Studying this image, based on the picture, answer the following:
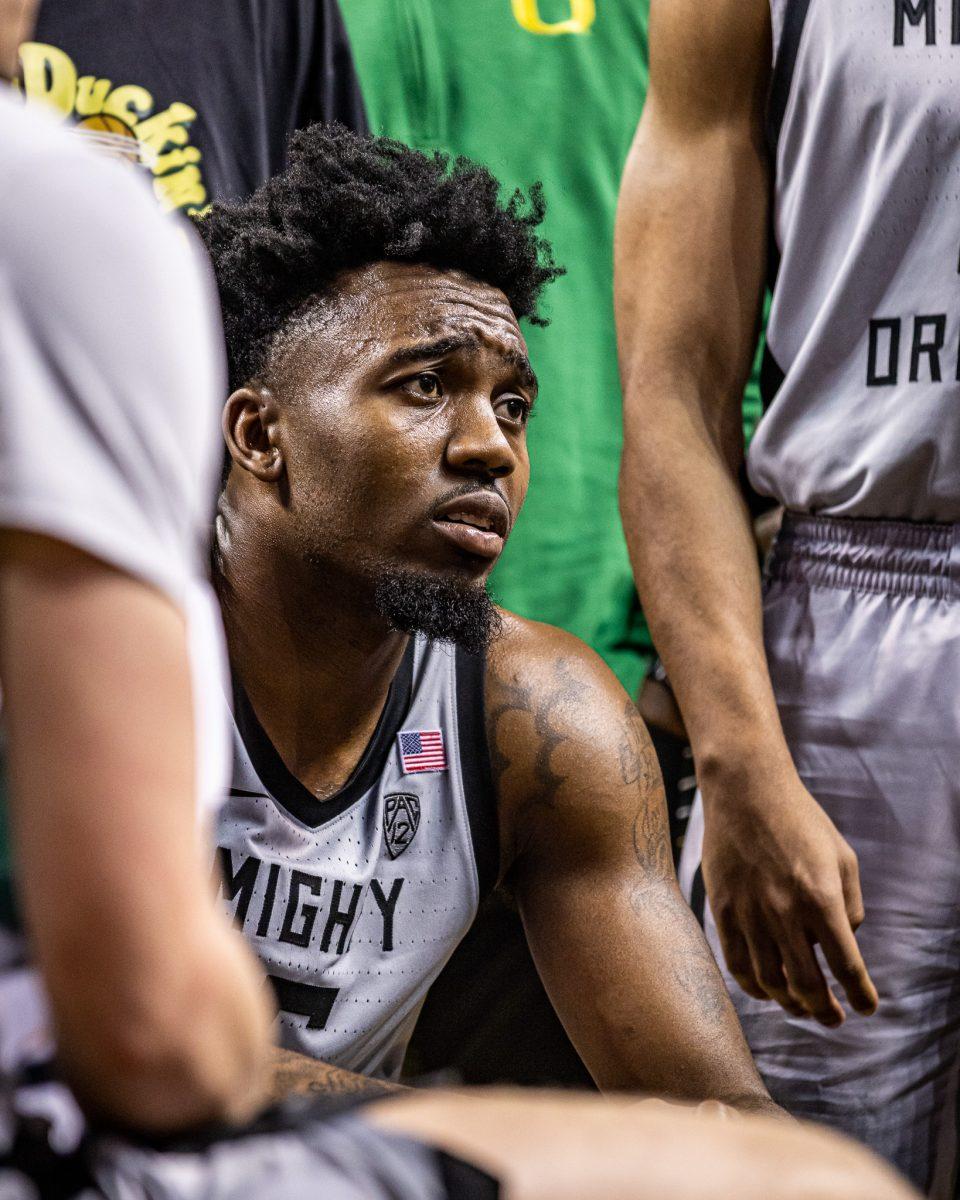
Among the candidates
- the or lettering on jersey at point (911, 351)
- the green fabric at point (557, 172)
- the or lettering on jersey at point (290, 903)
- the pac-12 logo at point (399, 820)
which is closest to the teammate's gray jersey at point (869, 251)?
the or lettering on jersey at point (911, 351)

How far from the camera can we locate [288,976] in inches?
59.9

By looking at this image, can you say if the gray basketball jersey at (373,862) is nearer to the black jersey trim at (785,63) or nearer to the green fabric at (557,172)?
the green fabric at (557,172)

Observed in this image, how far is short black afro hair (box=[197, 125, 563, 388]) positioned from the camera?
1.70m

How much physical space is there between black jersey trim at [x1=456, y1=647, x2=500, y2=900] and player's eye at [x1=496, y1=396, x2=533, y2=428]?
10.4 inches

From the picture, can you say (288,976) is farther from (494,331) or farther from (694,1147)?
(694,1147)

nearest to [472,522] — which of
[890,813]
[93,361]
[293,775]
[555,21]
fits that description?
[293,775]

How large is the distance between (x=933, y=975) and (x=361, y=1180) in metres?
1.12

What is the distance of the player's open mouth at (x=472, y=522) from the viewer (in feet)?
5.21

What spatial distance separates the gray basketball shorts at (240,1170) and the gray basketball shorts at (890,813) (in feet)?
3.53

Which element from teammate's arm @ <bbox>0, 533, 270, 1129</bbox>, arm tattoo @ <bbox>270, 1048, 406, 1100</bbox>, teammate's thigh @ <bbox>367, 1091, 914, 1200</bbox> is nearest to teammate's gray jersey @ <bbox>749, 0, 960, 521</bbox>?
arm tattoo @ <bbox>270, 1048, 406, 1100</bbox>

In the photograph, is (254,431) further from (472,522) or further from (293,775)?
(293,775)

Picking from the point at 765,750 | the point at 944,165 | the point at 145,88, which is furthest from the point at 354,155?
the point at 765,750

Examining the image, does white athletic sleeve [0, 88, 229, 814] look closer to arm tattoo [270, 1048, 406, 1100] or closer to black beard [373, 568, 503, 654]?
arm tattoo [270, 1048, 406, 1100]

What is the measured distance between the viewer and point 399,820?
1.61m
